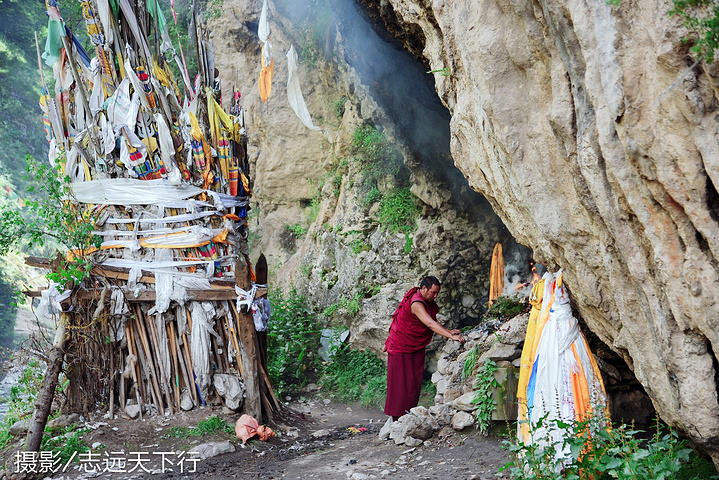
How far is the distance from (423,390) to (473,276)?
182cm

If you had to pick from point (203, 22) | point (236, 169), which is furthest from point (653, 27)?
point (203, 22)

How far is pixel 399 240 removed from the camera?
8.37 meters

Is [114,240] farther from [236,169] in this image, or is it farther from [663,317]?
[663,317]

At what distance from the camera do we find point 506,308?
A: 19.6 feet

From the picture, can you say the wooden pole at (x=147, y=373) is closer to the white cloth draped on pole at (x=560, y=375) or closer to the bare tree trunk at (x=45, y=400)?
the bare tree trunk at (x=45, y=400)

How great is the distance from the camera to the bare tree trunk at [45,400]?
183 inches

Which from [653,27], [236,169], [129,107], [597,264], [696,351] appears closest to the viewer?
[653,27]

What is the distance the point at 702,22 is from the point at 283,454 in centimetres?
461

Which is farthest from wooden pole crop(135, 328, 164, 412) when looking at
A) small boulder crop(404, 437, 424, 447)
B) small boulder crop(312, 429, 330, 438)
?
small boulder crop(404, 437, 424, 447)

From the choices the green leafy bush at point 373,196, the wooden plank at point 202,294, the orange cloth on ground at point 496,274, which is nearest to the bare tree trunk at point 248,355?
the wooden plank at point 202,294

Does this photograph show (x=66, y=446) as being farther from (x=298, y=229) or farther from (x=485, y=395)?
(x=298, y=229)

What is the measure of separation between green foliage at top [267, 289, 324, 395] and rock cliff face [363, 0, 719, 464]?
16.8 feet

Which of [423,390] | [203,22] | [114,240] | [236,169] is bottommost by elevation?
[423,390]

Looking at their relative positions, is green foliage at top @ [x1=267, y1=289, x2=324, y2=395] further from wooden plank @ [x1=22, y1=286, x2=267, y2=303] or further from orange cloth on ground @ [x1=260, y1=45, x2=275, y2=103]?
orange cloth on ground @ [x1=260, y1=45, x2=275, y2=103]
